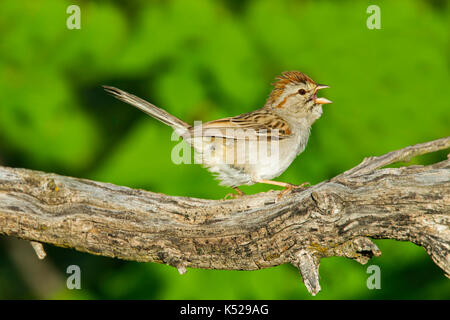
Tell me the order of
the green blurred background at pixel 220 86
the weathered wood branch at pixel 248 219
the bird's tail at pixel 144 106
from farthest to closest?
the green blurred background at pixel 220 86, the bird's tail at pixel 144 106, the weathered wood branch at pixel 248 219

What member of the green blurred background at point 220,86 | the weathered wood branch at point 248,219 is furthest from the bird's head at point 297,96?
the weathered wood branch at point 248,219

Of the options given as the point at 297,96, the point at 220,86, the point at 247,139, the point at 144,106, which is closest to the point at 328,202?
the point at 247,139

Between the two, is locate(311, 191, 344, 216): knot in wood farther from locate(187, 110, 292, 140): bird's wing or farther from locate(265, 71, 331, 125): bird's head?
locate(265, 71, 331, 125): bird's head

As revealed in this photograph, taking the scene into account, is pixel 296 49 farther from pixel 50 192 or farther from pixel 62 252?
pixel 62 252

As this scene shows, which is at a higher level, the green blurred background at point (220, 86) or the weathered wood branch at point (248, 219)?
the green blurred background at point (220, 86)

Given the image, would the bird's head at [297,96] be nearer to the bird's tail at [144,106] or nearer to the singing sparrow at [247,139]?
the singing sparrow at [247,139]

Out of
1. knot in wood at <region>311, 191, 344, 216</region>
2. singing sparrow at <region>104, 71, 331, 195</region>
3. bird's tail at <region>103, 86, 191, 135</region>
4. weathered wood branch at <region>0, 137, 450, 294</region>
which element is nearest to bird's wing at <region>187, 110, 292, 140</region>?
singing sparrow at <region>104, 71, 331, 195</region>

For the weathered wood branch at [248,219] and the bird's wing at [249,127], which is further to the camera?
the bird's wing at [249,127]

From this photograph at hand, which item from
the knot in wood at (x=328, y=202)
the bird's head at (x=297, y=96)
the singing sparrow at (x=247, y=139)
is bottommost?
the knot in wood at (x=328, y=202)
